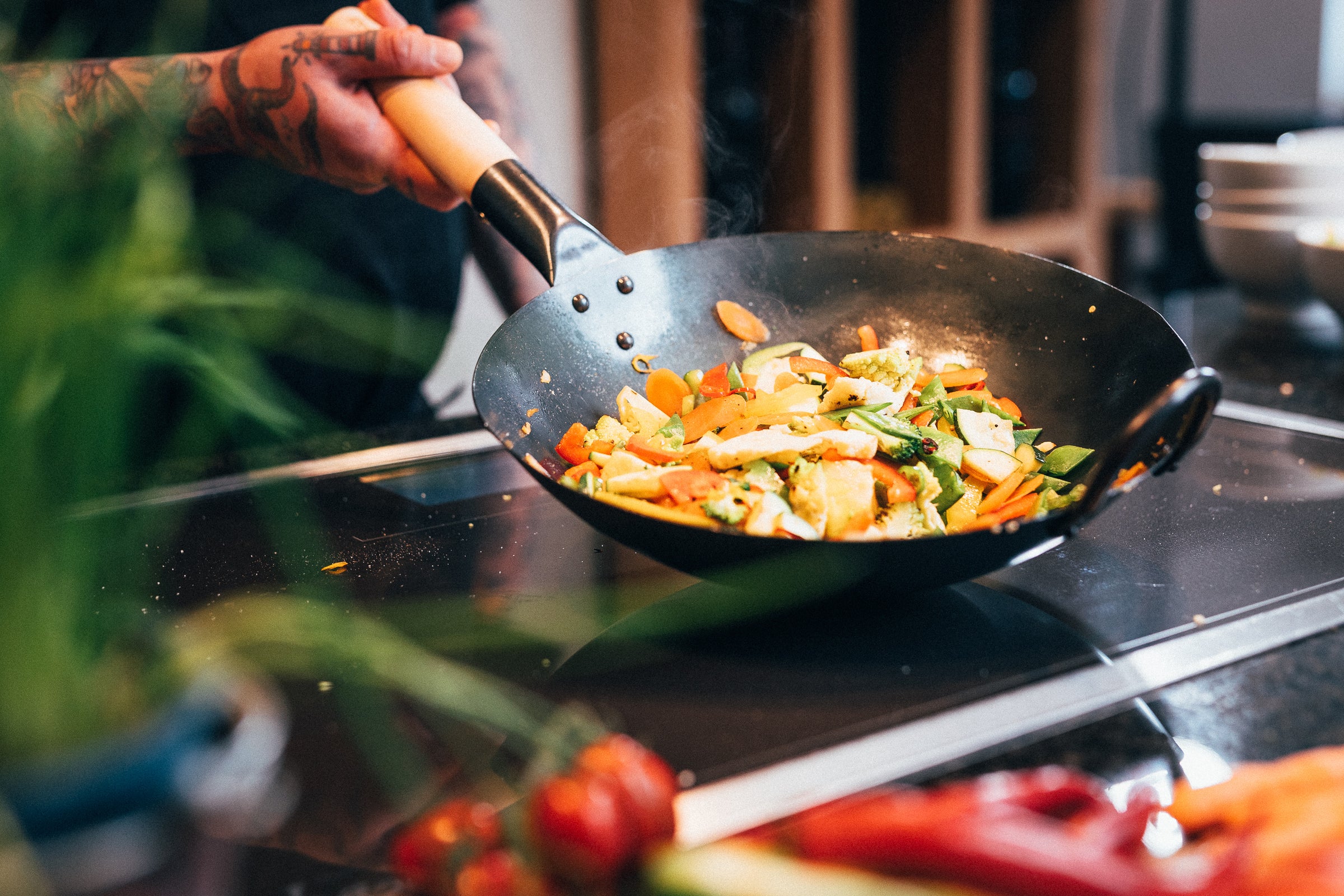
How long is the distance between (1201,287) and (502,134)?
254 cm

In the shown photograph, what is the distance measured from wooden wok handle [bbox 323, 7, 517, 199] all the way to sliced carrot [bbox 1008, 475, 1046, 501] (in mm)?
527

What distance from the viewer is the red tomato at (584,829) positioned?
42 centimetres

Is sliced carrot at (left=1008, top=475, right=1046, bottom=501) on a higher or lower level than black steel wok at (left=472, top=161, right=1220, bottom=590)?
lower

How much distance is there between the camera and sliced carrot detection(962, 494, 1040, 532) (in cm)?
77

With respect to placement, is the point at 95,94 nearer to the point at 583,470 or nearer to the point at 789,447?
the point at 583,470

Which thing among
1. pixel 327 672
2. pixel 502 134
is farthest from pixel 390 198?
pixel 327 672

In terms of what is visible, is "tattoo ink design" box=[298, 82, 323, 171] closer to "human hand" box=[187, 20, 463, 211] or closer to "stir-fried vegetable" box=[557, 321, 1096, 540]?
"human hand" box=[187, 20, 463, 211]

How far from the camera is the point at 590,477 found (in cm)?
78

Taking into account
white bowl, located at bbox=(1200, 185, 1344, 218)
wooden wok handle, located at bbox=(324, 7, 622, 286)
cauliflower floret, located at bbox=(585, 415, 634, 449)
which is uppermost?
wooden wok handle, located at bbox=(324, 7, 622, 286)

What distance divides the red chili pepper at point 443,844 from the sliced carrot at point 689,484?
0.31 m

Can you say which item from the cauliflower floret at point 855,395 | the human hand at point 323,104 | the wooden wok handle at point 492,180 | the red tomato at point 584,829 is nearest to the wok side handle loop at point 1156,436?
the cauliflower floret at point 855,395

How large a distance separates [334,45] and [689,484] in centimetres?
62

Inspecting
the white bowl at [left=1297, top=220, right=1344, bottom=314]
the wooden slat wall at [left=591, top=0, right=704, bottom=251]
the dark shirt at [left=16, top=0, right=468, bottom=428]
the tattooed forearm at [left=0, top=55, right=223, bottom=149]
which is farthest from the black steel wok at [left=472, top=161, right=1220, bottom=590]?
the wooden slat wall at [left=591, top=0, right=704, bottom=251]

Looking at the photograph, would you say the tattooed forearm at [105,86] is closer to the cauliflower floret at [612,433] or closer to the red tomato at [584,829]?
the cauliflower floret at [612,433]
